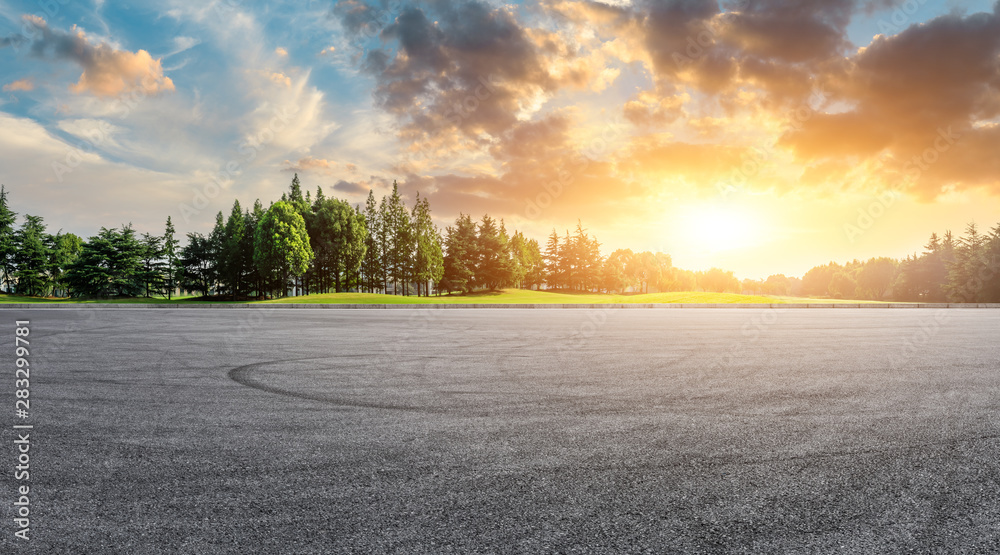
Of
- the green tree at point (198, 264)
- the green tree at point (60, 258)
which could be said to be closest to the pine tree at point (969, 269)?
the green tree at point (198, 264)

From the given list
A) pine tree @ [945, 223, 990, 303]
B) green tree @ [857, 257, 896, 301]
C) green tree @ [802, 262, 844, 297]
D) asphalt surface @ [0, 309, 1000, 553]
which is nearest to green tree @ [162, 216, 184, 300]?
asphalt surface @ [0, 309, 1000, 553]

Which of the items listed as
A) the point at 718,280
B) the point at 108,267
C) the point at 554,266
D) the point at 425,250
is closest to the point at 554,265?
the point at 554,266

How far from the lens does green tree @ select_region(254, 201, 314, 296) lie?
6072 cm

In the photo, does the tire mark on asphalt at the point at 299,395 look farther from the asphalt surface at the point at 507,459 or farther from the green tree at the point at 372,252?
the green tree at the point at 372,252

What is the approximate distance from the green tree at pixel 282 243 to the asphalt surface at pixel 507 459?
55.0m

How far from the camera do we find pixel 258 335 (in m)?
14.7

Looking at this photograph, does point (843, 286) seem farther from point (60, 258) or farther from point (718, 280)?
point (60, 258)

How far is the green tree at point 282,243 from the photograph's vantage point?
60.7 metres

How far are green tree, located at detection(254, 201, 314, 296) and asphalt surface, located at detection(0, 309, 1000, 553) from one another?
5502cm

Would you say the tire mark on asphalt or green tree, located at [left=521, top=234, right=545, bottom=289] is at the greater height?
green tree, located at [left=521, top=234, right=545, bottom=289]

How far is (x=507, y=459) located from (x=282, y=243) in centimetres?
6251

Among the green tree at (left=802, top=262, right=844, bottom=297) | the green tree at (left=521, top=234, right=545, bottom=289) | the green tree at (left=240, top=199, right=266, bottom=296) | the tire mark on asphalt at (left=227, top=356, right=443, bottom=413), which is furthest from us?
the green tree at (left=802, top=262, right=844, bottom=297)

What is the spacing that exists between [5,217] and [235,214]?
89.2ft

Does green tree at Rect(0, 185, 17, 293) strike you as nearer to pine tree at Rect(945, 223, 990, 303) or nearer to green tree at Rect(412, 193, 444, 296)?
green tree at Rect(412, 193, 444, 296)
